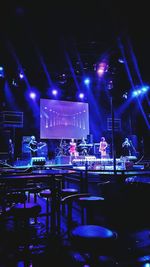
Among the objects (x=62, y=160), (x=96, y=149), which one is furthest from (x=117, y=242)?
(x=96, y=149)

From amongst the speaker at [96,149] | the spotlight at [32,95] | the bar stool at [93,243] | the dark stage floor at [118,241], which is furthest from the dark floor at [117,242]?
the spotlight at [32,95]

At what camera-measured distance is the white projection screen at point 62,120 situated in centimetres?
1146

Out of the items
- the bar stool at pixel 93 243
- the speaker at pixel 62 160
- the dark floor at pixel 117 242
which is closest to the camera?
the bar stool at pixel 93 243

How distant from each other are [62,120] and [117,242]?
9261 millimetres

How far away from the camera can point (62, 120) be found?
38.5 ft

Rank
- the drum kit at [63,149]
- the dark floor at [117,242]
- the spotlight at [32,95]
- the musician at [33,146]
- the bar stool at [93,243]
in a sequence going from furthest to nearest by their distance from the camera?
the spotlight at [32,95] → the drum kit at [63,149] → the musician at [33,146] → the dark floor at [117,242] → the bar stool at [93,243]

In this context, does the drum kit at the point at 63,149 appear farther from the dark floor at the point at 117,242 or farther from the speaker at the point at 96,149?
the dark floor at the point at 117,242

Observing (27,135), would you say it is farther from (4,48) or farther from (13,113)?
(4,48)

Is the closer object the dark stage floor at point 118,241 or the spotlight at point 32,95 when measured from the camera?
the dark stage floor at point 118,241

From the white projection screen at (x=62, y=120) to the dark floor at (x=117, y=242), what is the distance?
8.23 metres

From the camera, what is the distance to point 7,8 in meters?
4.63

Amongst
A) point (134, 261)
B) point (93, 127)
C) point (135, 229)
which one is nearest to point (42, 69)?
point (93, 127)

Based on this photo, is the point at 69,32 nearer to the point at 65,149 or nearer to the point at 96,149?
the point at 65,149

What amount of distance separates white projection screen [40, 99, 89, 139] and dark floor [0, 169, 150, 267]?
823cm
